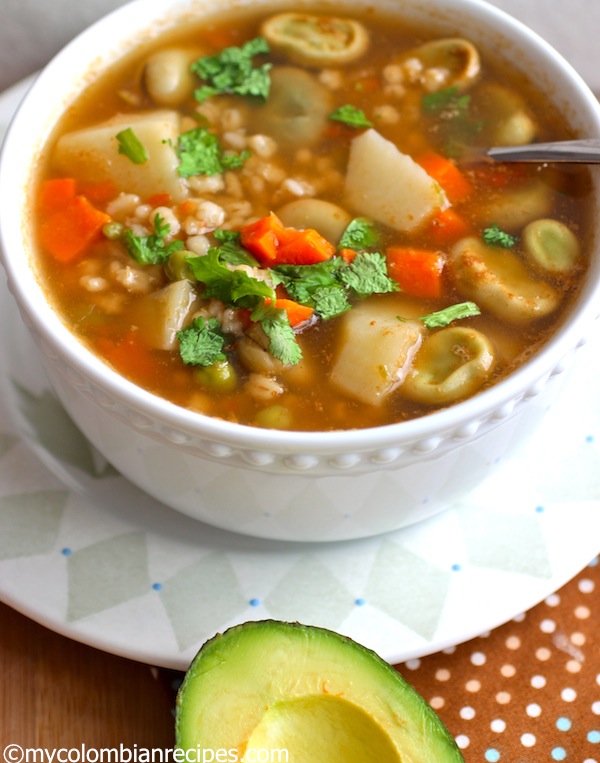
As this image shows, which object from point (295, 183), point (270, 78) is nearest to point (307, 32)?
point (270, 78)

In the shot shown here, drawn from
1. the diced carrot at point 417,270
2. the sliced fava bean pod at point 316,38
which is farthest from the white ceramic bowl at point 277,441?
the sliced fava bean pod at point 316,38

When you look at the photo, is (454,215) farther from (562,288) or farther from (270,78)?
(270,78)

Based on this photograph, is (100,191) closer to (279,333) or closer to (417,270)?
(279,333)

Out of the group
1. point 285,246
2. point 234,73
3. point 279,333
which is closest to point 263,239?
point 285,246

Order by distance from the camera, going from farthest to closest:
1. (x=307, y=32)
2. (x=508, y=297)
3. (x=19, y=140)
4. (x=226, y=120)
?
(x=307, y=32) → (x=226, y=120) → (x=19, y=140) → (x=508, y=297)

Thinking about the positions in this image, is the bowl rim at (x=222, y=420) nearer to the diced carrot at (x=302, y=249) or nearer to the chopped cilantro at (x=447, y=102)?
the chopped cilantro at (x=447, y=102)

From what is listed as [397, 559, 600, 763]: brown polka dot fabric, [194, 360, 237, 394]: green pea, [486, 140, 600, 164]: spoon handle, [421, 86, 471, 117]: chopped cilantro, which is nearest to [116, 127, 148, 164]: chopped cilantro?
[194, 360, 237, 394]: green pea
